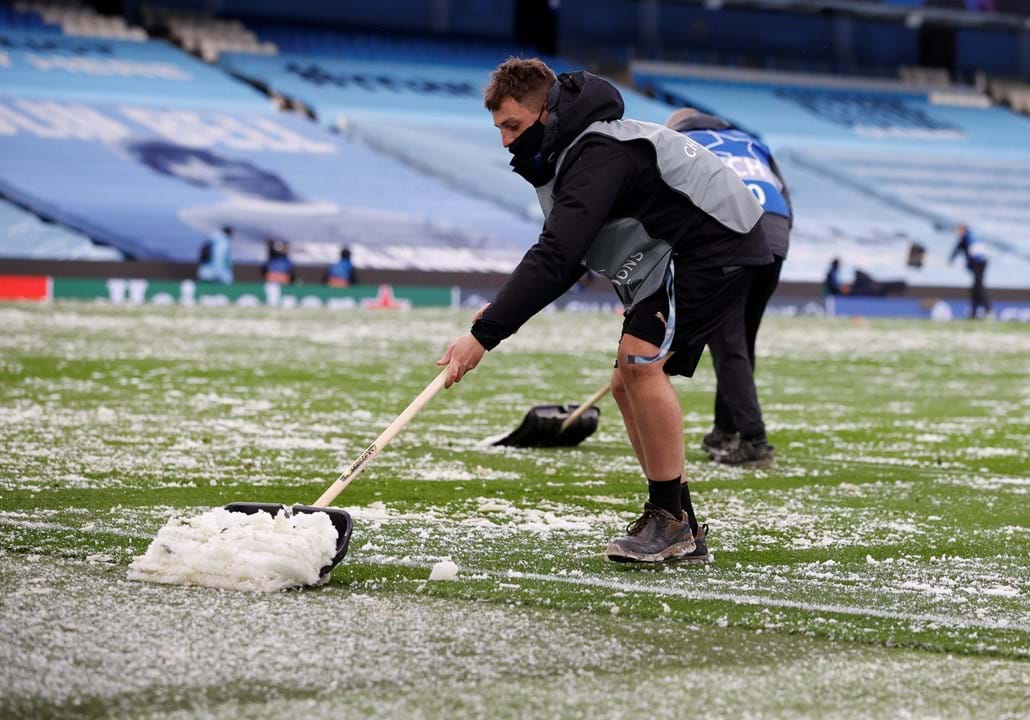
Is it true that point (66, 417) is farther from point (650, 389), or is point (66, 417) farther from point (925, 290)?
point (925, 290)

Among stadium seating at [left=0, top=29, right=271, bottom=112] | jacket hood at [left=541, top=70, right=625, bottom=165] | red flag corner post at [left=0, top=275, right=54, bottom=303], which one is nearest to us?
jacket hood at [left=541, top=70, right=625, bottom=165]

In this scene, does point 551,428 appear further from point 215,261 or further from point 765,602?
point 215,261

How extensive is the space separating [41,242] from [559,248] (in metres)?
25.7

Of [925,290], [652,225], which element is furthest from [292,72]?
[652,225]

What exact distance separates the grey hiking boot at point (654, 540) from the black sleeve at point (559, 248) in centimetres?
75

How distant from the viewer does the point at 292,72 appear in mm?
40406

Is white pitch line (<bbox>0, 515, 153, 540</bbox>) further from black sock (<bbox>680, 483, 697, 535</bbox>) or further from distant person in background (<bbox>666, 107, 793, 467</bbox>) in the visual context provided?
distant person in background (<bbox>666, 107, 793, 467</bbox>)

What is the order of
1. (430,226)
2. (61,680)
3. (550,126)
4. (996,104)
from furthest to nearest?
(996,104), (430,226), (550,126), (61,680)

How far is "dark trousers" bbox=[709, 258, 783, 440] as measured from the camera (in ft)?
25.7

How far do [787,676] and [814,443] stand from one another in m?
5.68

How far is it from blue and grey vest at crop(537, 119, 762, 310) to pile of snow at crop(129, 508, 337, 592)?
1.27 m

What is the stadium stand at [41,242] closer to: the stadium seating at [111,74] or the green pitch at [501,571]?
the stadium seating at [111,74]

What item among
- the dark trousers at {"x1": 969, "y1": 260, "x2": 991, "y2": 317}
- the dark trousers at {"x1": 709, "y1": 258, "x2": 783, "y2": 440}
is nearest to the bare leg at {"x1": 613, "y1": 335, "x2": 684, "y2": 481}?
the dark trousers at {"x1": 709, "y1": 258, "x2": 783, "y2": 440}

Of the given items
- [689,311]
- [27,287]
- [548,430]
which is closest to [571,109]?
[689,311]
